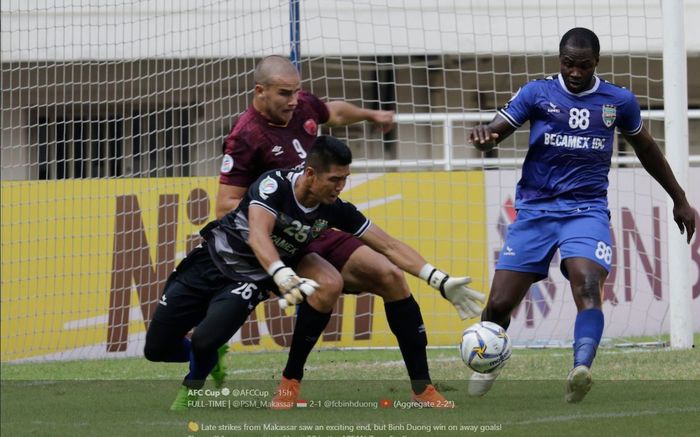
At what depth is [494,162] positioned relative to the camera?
1292 cm

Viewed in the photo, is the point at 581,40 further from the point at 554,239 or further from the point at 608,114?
the point at 554,239

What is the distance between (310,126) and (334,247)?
2.85ft

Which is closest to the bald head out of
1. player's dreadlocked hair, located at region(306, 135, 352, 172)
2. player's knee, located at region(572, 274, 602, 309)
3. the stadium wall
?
player's dreadlocked hair, located at region(306, 135, 352, 172)

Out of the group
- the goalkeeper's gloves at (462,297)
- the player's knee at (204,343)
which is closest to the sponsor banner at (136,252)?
the player's knee at (204,343)

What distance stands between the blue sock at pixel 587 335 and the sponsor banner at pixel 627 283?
554cm

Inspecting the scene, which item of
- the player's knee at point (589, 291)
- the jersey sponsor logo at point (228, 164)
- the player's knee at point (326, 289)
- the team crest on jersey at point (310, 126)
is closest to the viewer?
the player's knee at point (589, 291)

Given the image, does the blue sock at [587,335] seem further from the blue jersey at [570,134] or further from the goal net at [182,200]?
the goal net at [182,200]

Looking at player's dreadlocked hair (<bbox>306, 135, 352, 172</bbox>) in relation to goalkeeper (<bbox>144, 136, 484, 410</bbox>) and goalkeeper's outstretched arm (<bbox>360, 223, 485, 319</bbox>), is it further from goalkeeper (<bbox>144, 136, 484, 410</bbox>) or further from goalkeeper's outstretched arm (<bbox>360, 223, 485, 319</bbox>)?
goalkeeper's outstretched arm (<bbox>360, 223, 485, 319</bbox>)

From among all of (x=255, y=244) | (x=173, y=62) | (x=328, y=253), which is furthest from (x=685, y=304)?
(x=173, y=62)

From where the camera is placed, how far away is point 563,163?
746 cm

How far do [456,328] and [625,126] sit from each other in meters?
5.30

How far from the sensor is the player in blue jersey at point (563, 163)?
7.28m

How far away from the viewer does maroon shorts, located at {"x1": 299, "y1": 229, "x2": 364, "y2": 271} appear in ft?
25.1

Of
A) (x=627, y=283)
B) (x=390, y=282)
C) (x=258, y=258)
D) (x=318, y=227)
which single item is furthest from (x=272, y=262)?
(x=627, y=283)
